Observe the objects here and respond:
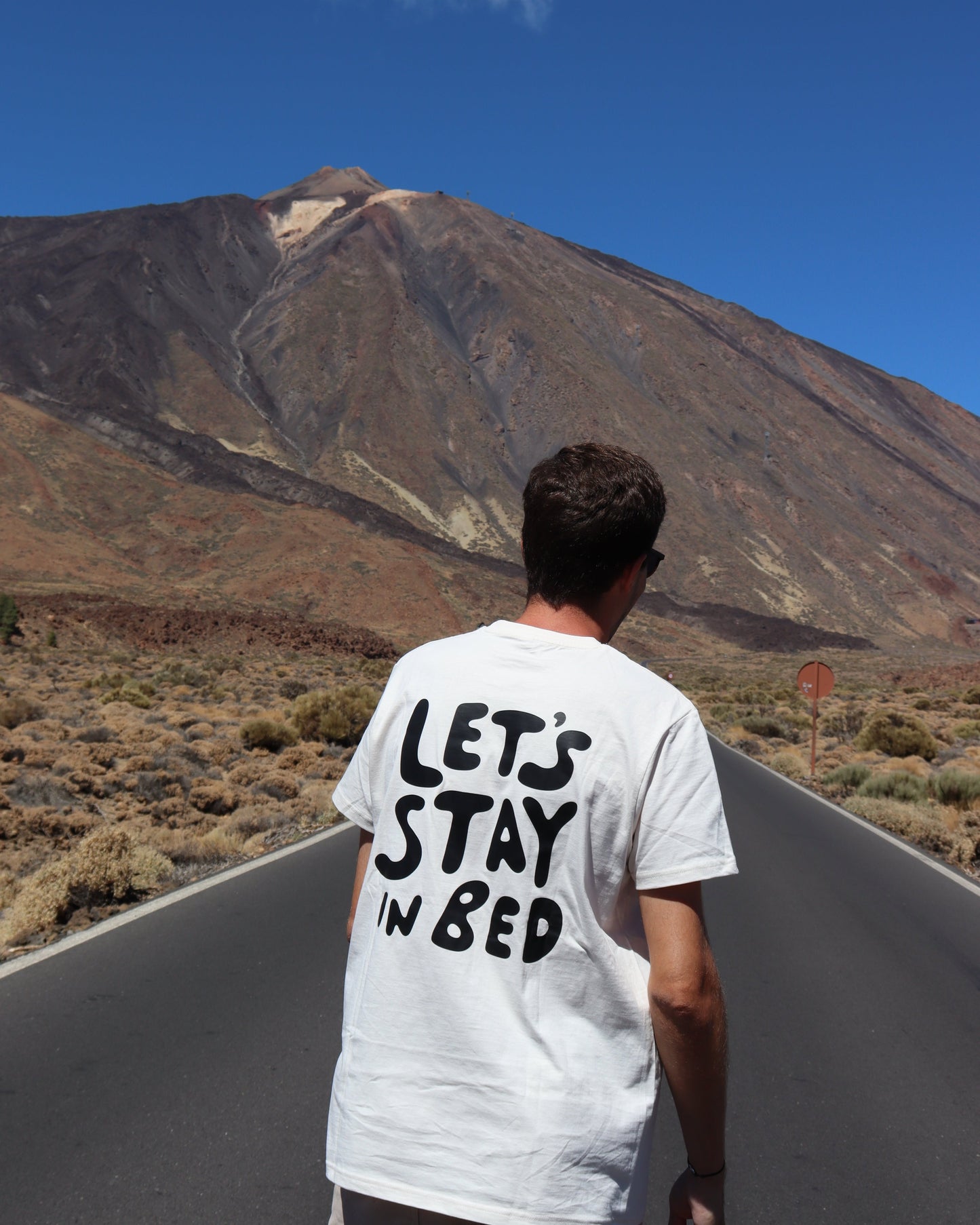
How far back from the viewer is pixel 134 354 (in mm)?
104625

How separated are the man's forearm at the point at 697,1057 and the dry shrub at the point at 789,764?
17.2m

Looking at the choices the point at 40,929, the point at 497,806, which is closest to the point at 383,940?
the point at 497,806

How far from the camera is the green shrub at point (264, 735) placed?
16.8 meters

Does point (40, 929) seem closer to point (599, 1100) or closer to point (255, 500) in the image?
point (599, 1100)

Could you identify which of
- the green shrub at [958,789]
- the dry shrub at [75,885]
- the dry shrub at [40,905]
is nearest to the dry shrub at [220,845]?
the dry shrub at [75,885]

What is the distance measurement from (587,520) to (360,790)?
0.72 meters

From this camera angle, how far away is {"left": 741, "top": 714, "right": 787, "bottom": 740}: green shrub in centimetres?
2645

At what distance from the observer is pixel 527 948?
1.79 m

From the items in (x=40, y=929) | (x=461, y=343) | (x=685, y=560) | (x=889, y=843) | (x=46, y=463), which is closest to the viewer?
(x=40, y=929)

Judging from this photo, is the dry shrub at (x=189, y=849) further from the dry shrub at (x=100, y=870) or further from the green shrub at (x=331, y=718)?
the green shrub at (x=331, y=718)

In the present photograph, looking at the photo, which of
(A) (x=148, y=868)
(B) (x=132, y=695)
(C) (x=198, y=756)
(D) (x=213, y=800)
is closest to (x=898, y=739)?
(C) (x=198, y=756)

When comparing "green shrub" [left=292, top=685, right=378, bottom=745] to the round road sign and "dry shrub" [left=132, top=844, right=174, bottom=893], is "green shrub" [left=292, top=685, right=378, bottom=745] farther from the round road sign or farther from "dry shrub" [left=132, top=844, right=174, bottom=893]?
"dry shrub" [left=132, top=844, right=174, bottom=893]

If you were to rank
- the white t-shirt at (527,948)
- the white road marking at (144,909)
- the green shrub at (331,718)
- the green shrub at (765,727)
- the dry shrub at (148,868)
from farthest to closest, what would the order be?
the green shrub at (765,727)
the green shrub at (331,718)
the dry shrub at (148,868)
the white road marking at (144,909)
the white t-shirt at (527,948)

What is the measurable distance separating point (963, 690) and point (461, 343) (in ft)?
298
